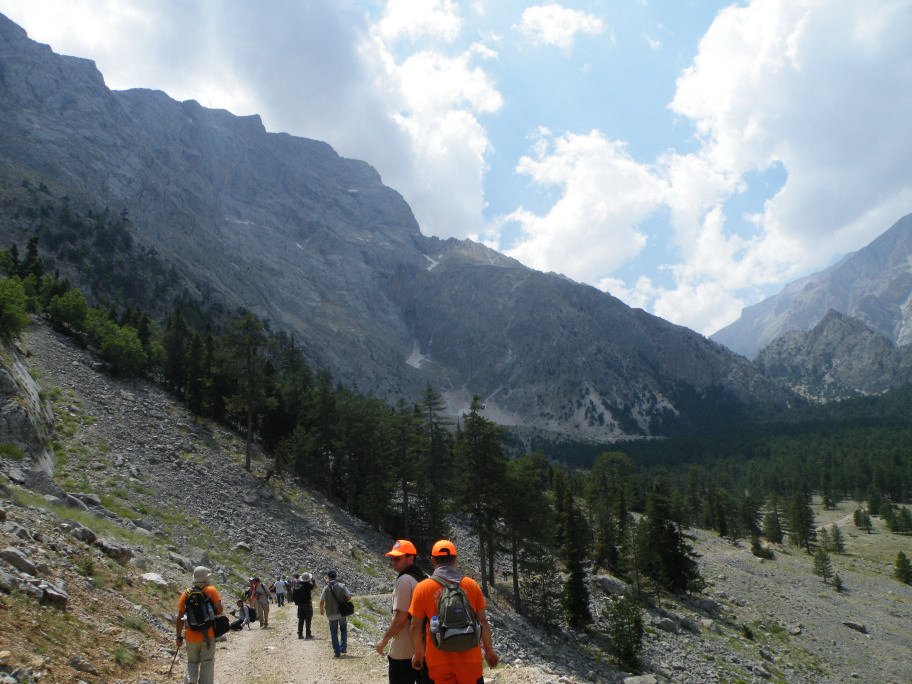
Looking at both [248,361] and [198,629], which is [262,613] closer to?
[198,629]

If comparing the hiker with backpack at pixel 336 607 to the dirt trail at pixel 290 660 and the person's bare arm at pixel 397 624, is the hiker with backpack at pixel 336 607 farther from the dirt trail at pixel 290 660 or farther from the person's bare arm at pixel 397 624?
the person's bare arm at pixel 397 624

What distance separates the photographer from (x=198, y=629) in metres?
9.41

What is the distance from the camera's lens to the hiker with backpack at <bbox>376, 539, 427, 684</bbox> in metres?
7.20

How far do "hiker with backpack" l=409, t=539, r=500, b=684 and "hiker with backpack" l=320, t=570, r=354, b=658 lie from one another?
808cm

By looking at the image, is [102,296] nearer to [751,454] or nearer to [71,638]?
[71,638]

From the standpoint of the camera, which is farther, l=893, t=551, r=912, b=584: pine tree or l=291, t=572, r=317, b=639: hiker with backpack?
l=893, t=551, r=912, b=584: pine tree

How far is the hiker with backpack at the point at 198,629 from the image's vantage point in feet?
31.1

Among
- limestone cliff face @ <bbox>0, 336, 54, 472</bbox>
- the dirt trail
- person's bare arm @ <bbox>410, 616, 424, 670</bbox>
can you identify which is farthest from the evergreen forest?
person's bare arm @ <bbox>410, 616, 424, 670</bbox>

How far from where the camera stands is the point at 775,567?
70.5 m

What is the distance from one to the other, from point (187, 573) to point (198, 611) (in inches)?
526

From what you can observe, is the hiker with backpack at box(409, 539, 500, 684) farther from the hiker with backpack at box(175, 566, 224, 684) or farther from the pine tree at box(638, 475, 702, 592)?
the pine tree at box(638, 475, 702, 592)

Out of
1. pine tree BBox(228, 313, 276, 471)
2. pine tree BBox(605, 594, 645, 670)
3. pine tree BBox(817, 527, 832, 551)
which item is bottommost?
pine tree BBox(817, 527, 832, 551)

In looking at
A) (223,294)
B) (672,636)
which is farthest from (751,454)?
(223,294)

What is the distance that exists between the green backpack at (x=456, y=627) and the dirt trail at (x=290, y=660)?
831cm
